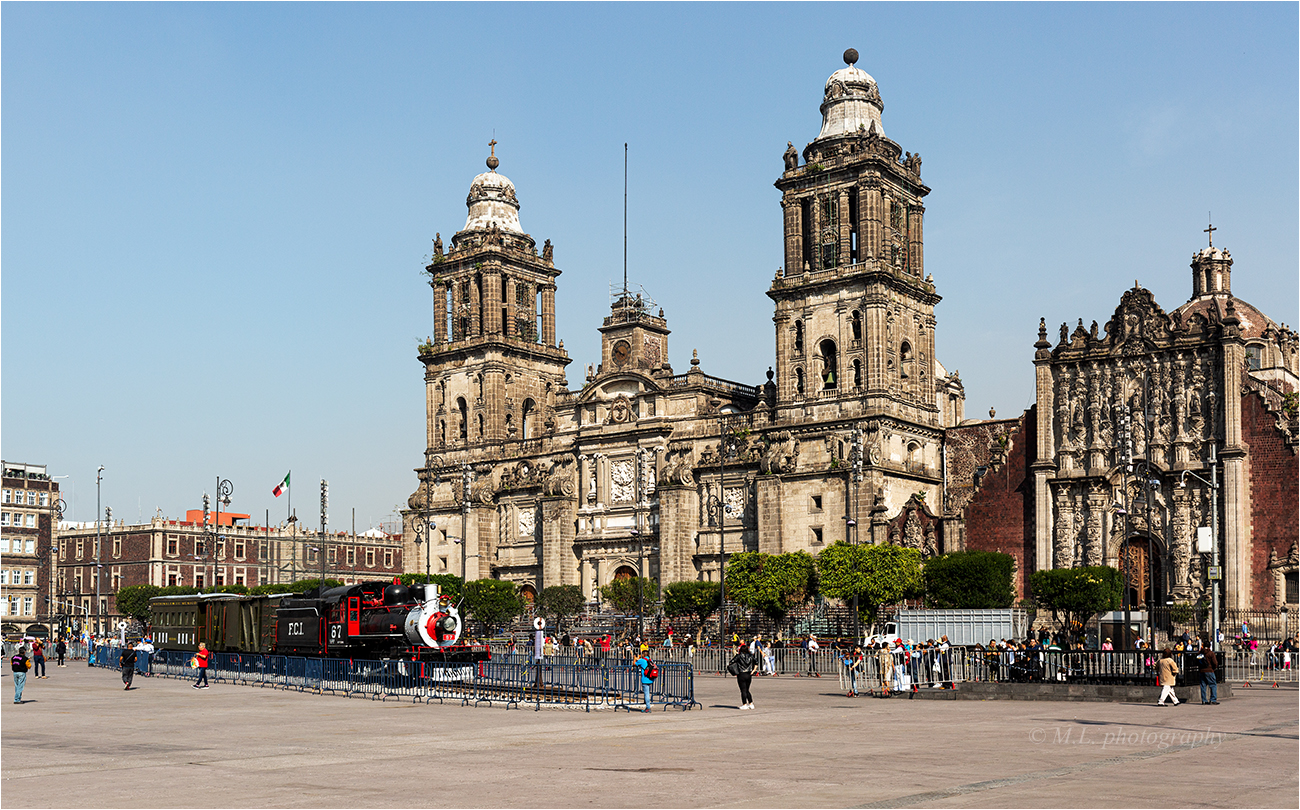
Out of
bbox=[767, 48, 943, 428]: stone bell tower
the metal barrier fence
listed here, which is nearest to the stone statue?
bbox=[767, 48, 943, 428]: stone bell tower

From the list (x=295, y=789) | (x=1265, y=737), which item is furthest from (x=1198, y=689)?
(x=295, y=789)

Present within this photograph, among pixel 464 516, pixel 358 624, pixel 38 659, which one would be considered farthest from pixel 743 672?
pixel 464 516

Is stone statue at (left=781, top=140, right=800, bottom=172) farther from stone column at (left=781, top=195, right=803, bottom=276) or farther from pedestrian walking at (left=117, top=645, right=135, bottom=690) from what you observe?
pedestrian walking at (left=117, top=645, right=135, bottom=690)

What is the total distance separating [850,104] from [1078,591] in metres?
32.4

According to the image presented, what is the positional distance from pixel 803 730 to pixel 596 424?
206ft

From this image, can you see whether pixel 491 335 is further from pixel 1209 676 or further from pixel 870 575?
pixel 1209 676

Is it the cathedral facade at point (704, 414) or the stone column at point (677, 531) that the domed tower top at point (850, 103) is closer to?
the cathedral facade at point (704, 414)

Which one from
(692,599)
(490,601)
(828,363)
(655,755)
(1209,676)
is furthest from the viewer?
(490,601)

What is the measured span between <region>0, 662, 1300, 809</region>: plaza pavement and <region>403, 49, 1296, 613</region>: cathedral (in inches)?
1364

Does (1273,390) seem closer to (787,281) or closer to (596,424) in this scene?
(787,281)

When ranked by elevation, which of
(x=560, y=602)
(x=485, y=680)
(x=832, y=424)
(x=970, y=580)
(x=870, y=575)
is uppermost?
(x=832, y=424)

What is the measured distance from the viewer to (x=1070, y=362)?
71500 mm

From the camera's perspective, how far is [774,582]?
70.1 meters

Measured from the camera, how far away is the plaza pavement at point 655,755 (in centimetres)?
1736
